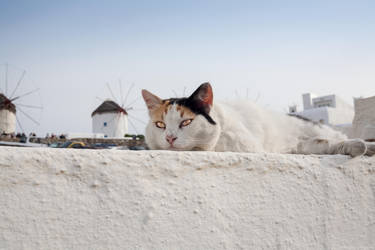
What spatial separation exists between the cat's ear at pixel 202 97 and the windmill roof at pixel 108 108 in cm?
2494

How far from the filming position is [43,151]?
789mm

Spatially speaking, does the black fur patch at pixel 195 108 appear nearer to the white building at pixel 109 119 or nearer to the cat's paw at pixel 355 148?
the cat's paw at pixel 355 148

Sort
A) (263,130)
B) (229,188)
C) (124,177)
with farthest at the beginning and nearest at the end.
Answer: (263,130)
(229,188)
(124,177)

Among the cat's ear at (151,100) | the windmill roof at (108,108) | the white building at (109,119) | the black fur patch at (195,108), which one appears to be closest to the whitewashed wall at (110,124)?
the white building at (109,119)

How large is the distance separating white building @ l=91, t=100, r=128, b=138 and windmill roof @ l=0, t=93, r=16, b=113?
6.53 metres

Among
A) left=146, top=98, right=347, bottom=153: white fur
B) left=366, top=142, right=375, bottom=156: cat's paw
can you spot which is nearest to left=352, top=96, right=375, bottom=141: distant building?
left=146, top=98, right=347, bottom=153: white fur

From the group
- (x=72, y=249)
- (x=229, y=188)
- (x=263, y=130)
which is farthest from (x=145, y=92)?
(x=72, y=249)

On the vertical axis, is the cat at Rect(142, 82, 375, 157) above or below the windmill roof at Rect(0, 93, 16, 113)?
below

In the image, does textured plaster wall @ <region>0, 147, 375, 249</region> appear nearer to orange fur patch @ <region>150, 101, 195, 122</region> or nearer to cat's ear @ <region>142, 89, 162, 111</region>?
orange fur patch @ <region>150, 101, 195, 122</region>

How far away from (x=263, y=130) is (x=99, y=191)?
65.8 inches

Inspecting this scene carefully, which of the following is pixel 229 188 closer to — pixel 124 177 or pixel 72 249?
pixel 124 177

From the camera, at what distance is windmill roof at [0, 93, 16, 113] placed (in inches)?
884

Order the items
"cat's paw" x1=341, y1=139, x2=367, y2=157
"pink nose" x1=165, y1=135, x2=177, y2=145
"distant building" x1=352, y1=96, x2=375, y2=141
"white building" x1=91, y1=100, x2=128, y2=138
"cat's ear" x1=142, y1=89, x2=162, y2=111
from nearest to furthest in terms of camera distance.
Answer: "cat's paw" x1=341, y1=139, x2=367, y2=157 → "pink nose" x1=165, y1=135, x2=177, y2=145 → "cat's ear" x1=142, y1=89, x2=162, y2=111 → "distant building" x1=352, y1=96, x2=375, y2=141 → "white building" x1=91, y1=100, x2=128, y2=138

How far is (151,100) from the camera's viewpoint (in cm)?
190
